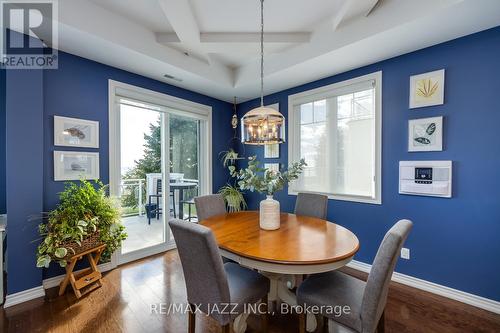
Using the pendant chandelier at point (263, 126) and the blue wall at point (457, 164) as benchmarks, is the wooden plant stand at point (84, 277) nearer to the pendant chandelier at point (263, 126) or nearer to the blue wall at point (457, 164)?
the pendant chandelier at point (263, 126)

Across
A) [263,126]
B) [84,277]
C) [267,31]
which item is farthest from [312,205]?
[84,277]

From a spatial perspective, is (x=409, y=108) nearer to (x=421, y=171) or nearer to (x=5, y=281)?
(x=421, y=171)

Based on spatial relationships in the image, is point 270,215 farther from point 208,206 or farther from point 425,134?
point 425,134

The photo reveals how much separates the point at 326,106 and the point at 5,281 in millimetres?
4162

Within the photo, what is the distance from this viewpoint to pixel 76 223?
2.17 meters

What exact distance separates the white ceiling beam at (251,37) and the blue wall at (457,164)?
40.5 inches

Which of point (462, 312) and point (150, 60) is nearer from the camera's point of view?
point (462, 312)

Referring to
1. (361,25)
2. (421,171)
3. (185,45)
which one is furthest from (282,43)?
(421,171)

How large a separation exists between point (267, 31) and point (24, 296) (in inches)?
147

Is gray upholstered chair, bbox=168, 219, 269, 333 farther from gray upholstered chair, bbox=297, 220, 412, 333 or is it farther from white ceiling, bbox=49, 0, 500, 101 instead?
white ceiling, bbox=49, 0, 500, 101

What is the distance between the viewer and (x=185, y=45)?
9.01ft

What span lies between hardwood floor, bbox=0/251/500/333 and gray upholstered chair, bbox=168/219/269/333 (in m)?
0.53

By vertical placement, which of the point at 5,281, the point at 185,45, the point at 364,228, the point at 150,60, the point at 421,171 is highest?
the point at 185,45

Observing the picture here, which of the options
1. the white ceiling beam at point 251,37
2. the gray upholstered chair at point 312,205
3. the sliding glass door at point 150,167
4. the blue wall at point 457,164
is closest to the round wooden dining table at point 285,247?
the gray upholstered chair at point 312,205
